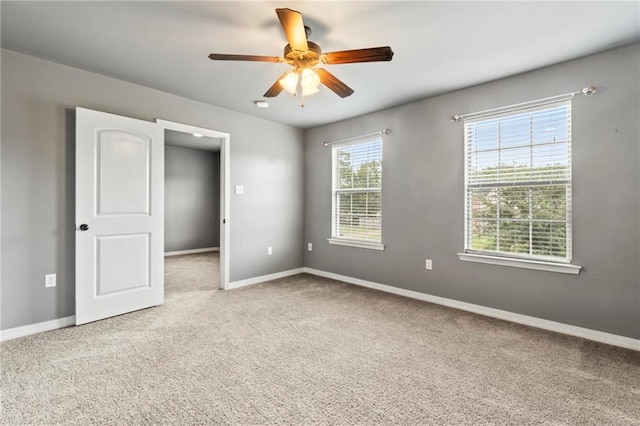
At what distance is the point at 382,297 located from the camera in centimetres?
379

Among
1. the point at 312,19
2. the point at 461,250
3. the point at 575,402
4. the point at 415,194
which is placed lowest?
the point at 575,402

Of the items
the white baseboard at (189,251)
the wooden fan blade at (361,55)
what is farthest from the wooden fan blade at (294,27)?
the white baseboard at (189,251)

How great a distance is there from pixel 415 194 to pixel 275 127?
237cm

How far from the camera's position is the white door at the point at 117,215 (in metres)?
2.85

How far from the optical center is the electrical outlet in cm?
278

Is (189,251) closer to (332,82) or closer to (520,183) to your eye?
(332,82)

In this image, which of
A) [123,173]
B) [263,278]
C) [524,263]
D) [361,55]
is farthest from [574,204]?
[123,173]

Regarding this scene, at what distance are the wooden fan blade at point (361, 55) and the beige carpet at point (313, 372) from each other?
2098 millimetres

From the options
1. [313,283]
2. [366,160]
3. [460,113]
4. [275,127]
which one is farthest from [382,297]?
[275,127]

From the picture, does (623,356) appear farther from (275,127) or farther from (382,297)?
(275,127)

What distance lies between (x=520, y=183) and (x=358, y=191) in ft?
6.68

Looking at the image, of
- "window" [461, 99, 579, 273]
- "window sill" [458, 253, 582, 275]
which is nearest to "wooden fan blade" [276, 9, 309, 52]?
"window" [461, 99, 579, 273]

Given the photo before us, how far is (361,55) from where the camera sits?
195 cm

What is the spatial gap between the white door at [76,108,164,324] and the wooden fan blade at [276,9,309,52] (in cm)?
215
